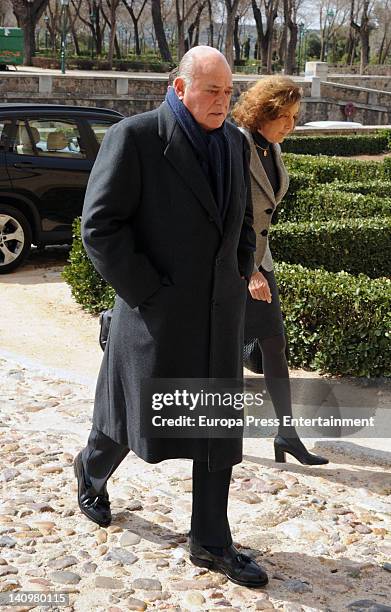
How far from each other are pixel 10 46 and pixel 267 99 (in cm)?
4351

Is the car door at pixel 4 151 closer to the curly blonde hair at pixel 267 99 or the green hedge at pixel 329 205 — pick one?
the green hedge at pixel 329 205

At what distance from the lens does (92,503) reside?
4.26 metres

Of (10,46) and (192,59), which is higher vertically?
(10,46)

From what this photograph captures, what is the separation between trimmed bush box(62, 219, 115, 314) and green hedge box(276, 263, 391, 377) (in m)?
1.79

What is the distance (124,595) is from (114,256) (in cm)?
121

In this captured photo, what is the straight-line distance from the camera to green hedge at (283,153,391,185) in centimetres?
1516

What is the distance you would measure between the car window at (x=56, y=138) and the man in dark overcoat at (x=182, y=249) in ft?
22.3

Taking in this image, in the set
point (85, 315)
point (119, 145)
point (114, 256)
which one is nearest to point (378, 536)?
point (114, 256)

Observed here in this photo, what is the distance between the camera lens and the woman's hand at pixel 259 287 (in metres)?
Answer: 4.71

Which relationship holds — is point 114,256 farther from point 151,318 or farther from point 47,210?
point 47,210

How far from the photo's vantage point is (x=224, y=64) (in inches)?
141

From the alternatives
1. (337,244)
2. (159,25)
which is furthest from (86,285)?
(159,25)

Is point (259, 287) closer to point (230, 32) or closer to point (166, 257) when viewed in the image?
point (166, 257)

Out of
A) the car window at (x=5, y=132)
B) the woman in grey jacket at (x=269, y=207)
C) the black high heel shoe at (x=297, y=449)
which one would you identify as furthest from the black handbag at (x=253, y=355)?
the car window at (x=5, y=132)
